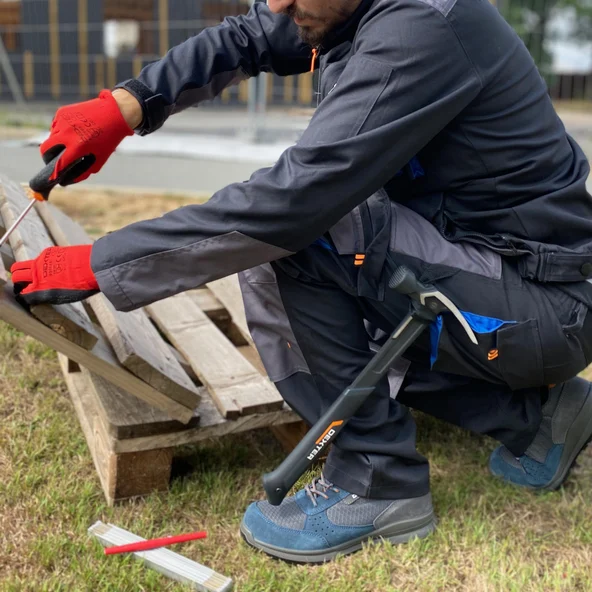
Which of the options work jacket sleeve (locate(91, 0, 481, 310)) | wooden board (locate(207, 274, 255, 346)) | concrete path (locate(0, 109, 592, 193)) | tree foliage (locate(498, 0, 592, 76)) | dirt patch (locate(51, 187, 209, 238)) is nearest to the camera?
work jacket sleeve (locate(91, 0, 481, 310))

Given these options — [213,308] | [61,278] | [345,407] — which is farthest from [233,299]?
[61,278]

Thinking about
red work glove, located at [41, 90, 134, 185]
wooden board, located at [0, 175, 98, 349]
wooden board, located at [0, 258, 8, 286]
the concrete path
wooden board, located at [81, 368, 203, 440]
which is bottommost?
the concrete path

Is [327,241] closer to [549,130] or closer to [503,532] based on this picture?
[549,130]

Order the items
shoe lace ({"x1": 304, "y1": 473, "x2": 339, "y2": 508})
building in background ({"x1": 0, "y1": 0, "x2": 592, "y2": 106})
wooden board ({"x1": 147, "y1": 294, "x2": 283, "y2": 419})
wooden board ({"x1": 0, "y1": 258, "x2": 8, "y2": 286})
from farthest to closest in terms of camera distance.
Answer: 1. building in background ({"x1": 0, "y1": 0, "x2": 592, "y2": 106})
2. wooden board ({"x1": 147, "y1": 294, "x2": 283, "y2": 419})
3. shoe lace ({"x1": 304, "y1": 473, "x2": 339, "y2": 508})
4. wooden board ({"x1": 0, "y1": 258, "x2": 8, "y2": 286})

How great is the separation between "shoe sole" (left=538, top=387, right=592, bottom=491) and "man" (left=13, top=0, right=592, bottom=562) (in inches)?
1.1

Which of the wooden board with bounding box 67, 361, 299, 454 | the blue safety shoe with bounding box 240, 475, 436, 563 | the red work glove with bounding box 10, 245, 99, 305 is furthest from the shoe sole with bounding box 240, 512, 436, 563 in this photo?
the red work glove with bounding box 10, 245, 99, 305

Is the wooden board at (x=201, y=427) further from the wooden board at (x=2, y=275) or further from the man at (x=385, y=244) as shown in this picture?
the wooden board at (x=2, y=275)

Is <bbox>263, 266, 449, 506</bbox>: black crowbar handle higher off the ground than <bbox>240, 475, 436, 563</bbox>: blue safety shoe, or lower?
higher

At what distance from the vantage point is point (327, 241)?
186 centimetres

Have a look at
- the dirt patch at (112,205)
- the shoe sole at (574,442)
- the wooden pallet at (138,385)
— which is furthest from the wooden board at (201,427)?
the dirt patch at (112,205)

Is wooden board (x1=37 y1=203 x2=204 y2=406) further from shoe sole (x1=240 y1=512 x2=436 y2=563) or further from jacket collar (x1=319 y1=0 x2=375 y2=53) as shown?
jacket collar (x1=319 y1=0 x2=375 y2=53)

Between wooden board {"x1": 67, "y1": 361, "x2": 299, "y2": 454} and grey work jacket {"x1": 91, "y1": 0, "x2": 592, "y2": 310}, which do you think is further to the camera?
wooden board {"x1": 67, "y1": 361, "x2": 299, "y2": 454}

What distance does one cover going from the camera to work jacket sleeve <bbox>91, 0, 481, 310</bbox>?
5.44ft

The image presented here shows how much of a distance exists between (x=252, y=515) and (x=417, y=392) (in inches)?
23.9
